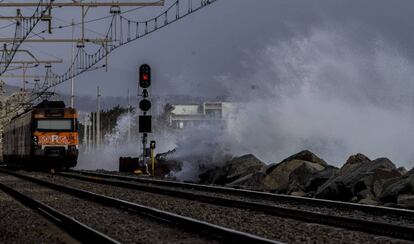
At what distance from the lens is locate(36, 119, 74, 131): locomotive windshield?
1412 inches

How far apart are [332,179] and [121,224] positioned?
28.2 feet

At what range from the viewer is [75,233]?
425 inches

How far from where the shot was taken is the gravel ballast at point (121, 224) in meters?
10.1

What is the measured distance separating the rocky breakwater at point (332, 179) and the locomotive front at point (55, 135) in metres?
10.4

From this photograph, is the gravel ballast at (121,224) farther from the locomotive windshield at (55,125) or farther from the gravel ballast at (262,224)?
the locomotive windshield at (55,125)

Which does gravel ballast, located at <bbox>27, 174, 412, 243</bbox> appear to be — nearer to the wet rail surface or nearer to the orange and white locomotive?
the wet rail surface

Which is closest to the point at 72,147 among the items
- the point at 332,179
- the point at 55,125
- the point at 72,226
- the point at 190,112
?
the point at 55,125

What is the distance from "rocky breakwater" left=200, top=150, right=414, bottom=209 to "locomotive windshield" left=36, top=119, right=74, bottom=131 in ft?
34.9

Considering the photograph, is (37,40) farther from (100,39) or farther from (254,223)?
(254,223)

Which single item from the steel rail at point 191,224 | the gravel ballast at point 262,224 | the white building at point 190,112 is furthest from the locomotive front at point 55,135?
the white building at point 190,112

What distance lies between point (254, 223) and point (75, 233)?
3.07 m

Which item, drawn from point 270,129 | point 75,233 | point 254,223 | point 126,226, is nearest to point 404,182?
point 254,223

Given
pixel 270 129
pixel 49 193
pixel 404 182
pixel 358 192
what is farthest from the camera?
pixel 270 129

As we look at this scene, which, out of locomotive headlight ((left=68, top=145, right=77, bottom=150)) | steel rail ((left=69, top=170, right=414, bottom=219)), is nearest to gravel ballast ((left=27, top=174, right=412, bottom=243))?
steel rail ((left=69, top=170, right=414, bottom=219))
